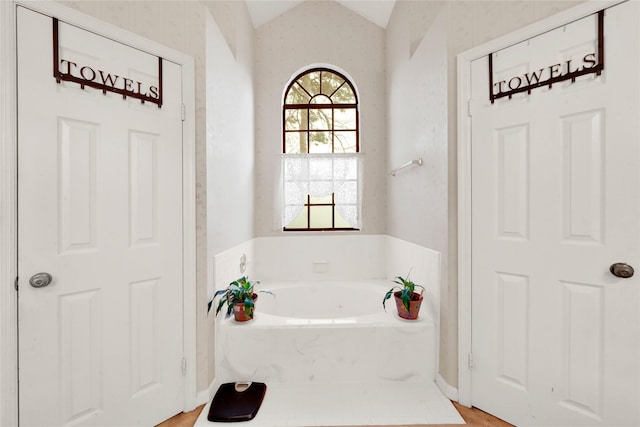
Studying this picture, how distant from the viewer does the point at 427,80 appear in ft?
6.17

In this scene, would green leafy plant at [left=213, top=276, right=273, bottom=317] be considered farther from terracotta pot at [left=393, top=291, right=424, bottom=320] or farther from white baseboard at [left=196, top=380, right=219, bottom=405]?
terracotta pot at [left=393, top=291, right=424, bottom=320]

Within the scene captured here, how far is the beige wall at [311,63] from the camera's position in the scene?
9.07ft

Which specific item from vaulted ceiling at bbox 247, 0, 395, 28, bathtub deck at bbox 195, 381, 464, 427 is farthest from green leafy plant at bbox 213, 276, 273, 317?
vaulted ceiling at bbox 247, 0, 395, 28

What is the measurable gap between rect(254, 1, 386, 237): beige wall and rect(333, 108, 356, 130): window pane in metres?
0.14

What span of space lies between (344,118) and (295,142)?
1.85 feet

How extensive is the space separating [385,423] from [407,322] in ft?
1.78

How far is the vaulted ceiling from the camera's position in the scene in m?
2.51

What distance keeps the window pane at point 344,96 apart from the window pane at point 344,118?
8 cm

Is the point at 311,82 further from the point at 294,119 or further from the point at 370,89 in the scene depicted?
the point at 370,89
